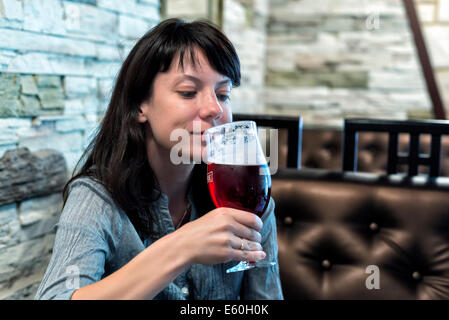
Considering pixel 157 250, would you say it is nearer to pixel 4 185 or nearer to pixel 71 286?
pixel 71 286

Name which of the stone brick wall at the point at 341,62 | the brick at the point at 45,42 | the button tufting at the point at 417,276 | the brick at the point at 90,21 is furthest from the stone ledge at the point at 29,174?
the stone brick wall at the point at 341,62

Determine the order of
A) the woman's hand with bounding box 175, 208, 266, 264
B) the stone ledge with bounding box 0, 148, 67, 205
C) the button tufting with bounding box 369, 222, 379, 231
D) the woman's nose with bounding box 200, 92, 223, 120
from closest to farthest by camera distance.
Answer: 1. the woman's hand with bounding box 175, 208, 266, 264
2. the woman's nose with bounding box 200, 92, 223, 120
3. the stone ledge with bounding box 0, 148, 67, 205
4. the button tufting with bounding box 369, 222, 379, 231

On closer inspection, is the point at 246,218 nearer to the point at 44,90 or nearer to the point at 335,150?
the point at 44,90

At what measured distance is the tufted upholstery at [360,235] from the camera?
1.25 meters

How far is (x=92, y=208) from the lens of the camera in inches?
37.0

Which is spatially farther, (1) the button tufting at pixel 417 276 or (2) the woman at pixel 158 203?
(1) the button tufting at pixel 417 276

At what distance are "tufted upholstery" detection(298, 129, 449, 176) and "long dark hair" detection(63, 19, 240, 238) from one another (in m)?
1.95

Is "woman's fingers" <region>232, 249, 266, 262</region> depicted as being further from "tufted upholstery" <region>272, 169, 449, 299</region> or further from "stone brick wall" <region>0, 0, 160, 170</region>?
"stone brick wall" <region>0, 0, 160, 170</region>

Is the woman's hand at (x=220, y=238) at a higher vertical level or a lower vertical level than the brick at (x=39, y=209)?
higher

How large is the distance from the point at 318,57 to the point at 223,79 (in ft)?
10.1

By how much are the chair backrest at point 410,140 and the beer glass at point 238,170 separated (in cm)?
70

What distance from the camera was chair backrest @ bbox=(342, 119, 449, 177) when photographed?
139 centimetres

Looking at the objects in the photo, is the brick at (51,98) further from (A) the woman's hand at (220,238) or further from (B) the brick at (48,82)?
(A) the woman's hand at (220,238)

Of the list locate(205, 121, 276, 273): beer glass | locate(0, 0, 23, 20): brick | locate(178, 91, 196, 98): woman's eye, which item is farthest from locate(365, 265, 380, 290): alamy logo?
locate(0, 0, 23, 20): brick
